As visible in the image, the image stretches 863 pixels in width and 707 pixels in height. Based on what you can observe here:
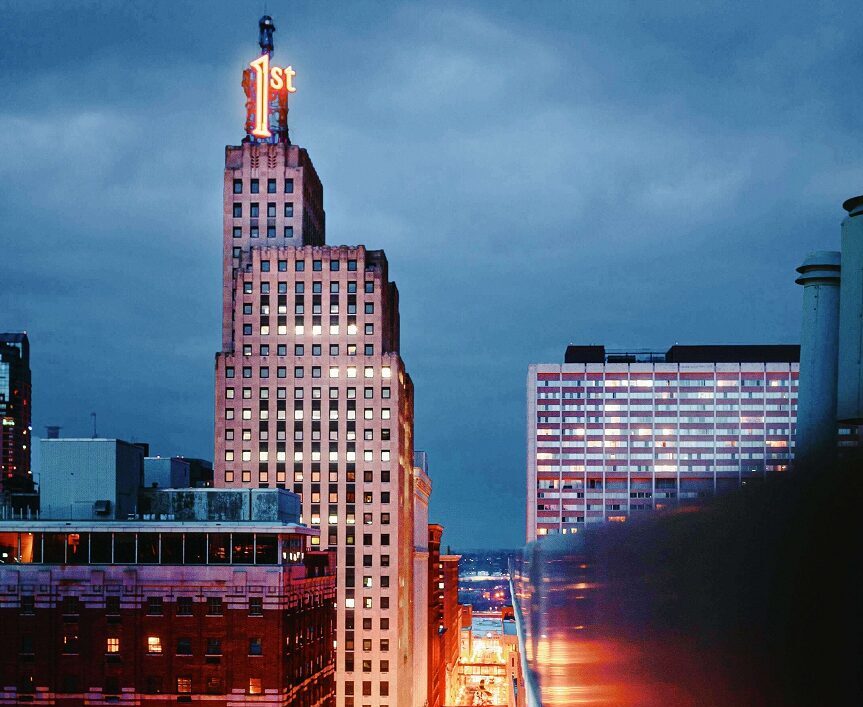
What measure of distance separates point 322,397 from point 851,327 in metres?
100

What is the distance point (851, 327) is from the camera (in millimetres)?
13531

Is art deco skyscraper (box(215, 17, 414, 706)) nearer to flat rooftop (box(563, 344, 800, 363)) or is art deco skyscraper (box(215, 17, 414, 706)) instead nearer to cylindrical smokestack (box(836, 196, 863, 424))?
flat rooftop (box(563, 344, 800, 363))

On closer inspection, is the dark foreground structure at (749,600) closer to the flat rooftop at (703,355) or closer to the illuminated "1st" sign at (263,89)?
the illuminated "1st" sign at (263,89)

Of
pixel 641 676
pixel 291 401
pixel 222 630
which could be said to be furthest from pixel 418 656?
pixel 641 676

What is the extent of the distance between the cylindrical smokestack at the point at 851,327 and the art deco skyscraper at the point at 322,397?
320 ft

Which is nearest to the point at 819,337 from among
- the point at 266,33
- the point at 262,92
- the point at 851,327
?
the point at 851,327

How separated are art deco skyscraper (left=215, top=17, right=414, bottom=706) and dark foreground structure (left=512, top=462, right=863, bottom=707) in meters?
101

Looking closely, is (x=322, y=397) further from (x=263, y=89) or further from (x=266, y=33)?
(x=266, y=33)

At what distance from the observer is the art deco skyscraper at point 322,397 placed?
109m

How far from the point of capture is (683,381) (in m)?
171

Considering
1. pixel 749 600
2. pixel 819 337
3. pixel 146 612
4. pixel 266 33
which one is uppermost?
pixel 266 33

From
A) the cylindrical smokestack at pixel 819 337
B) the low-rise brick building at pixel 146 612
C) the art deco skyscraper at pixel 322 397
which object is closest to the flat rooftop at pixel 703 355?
the art deco skyscraper at pixel 322 397

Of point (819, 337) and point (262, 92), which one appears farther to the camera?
point (262, 92)

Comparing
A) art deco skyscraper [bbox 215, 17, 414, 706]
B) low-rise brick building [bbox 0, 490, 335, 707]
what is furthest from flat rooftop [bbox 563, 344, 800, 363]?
low-rise brick building [bbox 0, 490, 335, 707]
